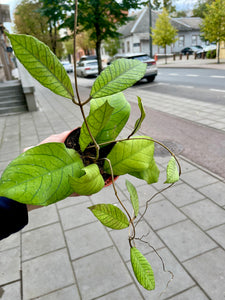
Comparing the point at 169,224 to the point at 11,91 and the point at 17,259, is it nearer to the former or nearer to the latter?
the point at 17,259

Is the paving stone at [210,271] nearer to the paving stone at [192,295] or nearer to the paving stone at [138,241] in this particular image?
the paving stone at [192,295]

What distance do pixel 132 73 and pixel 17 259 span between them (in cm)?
241

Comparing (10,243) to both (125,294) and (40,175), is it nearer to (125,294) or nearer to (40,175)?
(125,294)

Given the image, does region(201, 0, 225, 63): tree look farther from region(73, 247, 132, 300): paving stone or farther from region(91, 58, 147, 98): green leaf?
region(91, 58, 147, 98): green leaf

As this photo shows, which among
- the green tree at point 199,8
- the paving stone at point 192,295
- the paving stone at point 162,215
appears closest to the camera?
the paving stone at point 192,295

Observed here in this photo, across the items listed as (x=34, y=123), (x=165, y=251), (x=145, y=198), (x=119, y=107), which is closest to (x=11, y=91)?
(x=34, y=123)

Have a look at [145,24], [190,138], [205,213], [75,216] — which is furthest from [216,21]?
[145,24]

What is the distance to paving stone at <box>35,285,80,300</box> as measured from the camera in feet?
6.50

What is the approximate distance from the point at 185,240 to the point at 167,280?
515mm

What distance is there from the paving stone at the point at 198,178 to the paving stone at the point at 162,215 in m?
0.63

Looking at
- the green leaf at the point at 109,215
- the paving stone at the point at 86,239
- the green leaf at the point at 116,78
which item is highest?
the green leaf at the point at 116,78

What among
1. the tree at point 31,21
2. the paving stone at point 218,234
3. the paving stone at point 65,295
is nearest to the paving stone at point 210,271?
the paving stone at point 218,234

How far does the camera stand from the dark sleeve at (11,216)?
91 cm

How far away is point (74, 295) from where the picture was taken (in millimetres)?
1996
